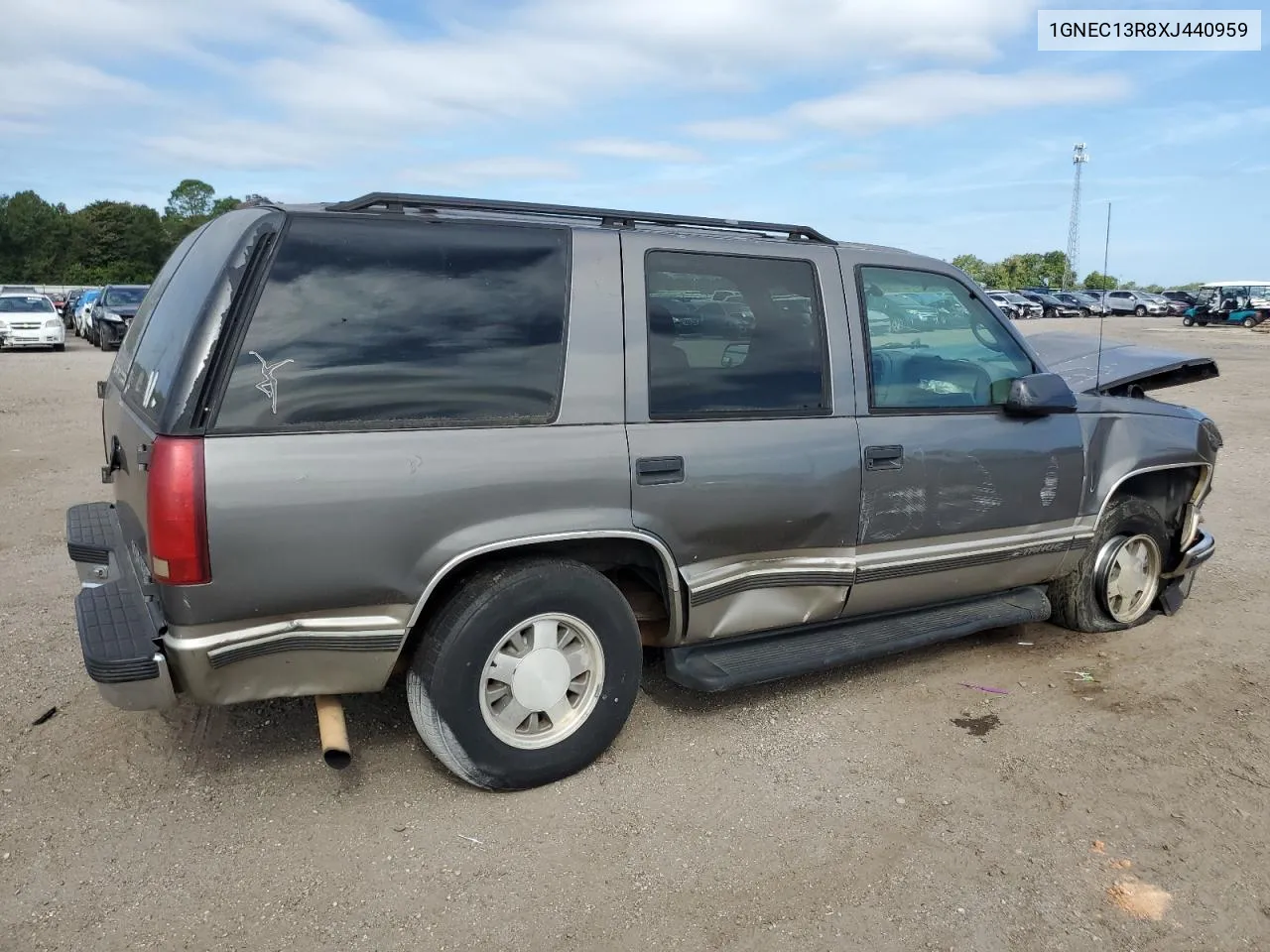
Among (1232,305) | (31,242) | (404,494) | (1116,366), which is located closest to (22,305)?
(404,494)

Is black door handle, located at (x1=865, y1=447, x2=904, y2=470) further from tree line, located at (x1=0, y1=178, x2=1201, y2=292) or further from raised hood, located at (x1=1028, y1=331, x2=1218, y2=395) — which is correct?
tree line, located at (x1=0, y1=178, x2=1201, y2=292)

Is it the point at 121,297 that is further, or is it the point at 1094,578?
the point at 121,297

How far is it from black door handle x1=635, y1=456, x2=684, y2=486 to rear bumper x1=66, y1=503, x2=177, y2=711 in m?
1.59

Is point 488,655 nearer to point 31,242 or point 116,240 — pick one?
point 116,240

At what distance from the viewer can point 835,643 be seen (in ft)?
13.4

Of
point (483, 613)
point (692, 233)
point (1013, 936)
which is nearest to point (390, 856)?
point (483, 613)

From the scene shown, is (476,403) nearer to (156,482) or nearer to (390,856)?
(156,482)

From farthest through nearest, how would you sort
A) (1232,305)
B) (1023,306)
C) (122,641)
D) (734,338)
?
1. (1023,306)
2. (1232,305)
3. (734,338)
4. (122,641)

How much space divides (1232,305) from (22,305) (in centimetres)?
4507

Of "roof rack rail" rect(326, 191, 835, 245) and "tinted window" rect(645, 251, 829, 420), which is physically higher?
"roof rack rail" rect(326, 191, 835, 245)

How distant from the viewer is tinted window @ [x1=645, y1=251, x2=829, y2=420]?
11.8 feet

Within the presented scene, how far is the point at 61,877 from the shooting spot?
296 cm

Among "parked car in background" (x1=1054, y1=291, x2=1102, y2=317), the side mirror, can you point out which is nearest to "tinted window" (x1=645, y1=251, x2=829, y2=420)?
the side mirror

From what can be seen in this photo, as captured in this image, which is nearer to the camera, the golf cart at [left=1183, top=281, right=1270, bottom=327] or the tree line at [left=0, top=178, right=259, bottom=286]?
the golf cart at [left=1183, top=281, right=1270, bottom=327]
